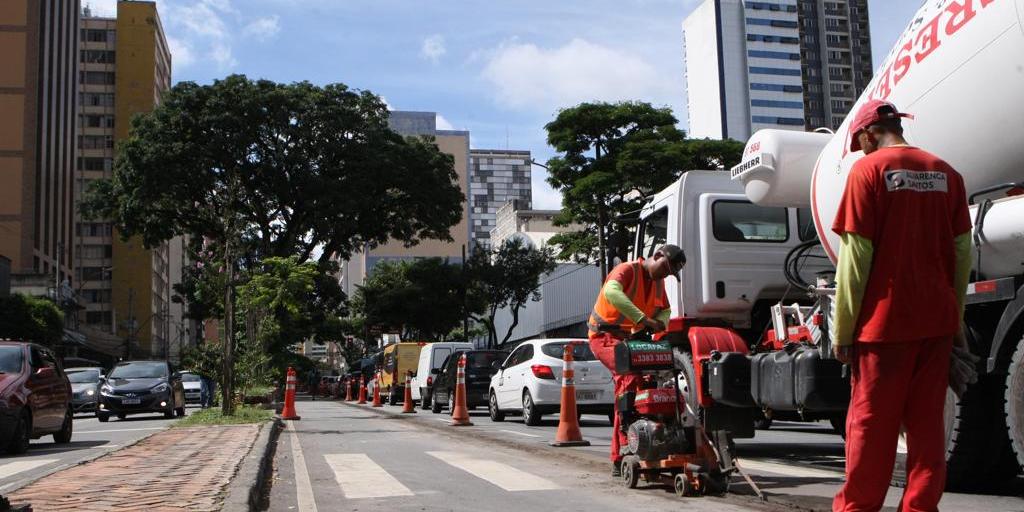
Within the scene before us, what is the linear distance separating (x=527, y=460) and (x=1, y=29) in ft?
244

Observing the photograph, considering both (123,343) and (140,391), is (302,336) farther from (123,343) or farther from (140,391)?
(123,343)

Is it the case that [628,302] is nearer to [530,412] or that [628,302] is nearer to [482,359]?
[530,412]

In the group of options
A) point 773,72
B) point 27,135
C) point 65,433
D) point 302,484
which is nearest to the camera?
point 302,484

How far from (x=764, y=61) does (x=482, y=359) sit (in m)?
106

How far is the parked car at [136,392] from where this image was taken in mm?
20469

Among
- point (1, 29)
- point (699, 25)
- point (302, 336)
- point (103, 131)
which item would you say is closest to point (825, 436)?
point (302, 336)

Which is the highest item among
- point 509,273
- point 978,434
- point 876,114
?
point 509,273

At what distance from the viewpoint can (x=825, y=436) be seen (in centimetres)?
1293

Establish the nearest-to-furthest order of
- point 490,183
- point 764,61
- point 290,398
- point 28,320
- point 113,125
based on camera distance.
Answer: point 290,398, point 28,320, point 113,125, point 764,61, point 490,183

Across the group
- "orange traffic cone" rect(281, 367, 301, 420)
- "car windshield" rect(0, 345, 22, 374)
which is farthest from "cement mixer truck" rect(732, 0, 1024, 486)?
"orange traffic cone" rect(281, 367, 301, 420)

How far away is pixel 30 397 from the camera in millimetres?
12164

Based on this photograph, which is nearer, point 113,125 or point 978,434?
point 978,434

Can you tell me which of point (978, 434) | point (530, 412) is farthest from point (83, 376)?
point (978, 434)

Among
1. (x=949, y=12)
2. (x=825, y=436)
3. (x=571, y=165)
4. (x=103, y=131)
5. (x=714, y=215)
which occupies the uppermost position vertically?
(x=103, y=131)
